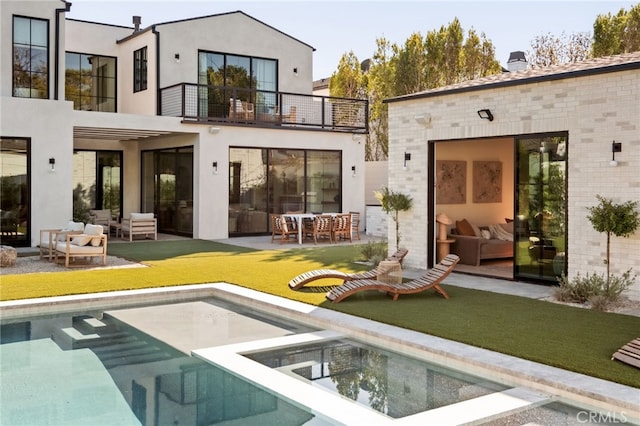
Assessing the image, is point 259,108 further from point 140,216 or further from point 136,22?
point 136,22

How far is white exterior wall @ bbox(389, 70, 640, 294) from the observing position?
29.8 ft

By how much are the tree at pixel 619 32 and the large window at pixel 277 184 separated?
10.5m

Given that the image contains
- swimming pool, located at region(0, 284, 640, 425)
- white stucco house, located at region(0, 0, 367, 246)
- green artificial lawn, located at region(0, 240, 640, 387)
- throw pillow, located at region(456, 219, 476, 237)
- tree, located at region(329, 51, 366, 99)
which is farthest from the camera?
tree, located at region(329, 51, 366, 99)

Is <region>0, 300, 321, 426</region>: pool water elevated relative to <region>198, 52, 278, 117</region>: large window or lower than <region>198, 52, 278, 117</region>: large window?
lower

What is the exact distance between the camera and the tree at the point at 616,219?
8.77 meters

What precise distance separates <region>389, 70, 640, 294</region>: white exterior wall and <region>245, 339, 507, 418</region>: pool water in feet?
14.1

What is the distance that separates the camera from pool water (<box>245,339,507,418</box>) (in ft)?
18.0

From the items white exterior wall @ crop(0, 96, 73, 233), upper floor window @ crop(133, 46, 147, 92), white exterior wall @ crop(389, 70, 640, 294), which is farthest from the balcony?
white exterior wall @ crop(389, 70, 640, 294)

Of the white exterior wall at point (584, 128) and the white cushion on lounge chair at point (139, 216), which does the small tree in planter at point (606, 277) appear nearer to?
the white exterior wall at point (584, 128)

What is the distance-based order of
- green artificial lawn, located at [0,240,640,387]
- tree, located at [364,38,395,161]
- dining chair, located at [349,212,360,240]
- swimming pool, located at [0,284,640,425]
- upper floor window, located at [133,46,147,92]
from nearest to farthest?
swimming pool, located at [0,284,640,425] → green artificial lawn, located at [0,240,640,387] → dining chair, located at [349,212,360,240] → upper floor window, located at [133,46,147,92] → tree, located at [364,38,395,161]

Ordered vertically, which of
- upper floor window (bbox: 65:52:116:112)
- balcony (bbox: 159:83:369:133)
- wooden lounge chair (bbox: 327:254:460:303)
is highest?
upper floor window (bbox: 65:52:116:112)

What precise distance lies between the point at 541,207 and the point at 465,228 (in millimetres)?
3242

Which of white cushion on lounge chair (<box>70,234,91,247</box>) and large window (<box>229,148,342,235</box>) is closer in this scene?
white cushion on lounge chair (<box>70,234,91,247</box>)

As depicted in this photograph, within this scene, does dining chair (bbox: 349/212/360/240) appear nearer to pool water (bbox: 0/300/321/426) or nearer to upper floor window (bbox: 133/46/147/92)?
upper floor window (bbox: 133/46/147/92)
